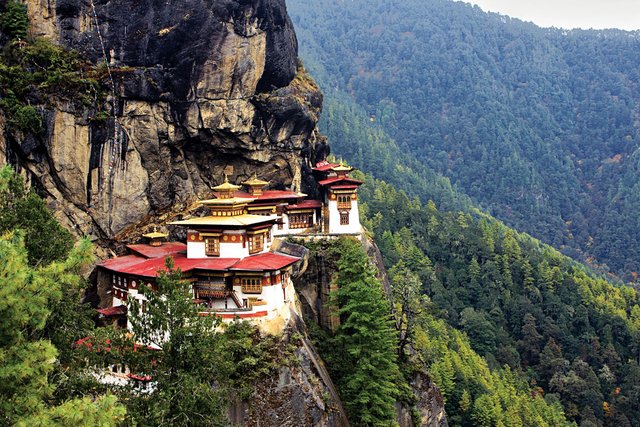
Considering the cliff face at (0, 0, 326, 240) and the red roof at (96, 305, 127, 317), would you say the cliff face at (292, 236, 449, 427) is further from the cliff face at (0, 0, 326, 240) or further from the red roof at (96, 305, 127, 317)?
the red roof at (96, 305, 127, 317)

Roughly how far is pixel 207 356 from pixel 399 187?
409 feet

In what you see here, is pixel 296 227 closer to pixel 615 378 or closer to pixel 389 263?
pixel 389 263

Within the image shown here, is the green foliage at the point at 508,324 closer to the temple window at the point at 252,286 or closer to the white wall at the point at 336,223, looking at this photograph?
the white wall at the point at 336,223

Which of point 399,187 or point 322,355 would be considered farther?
point 399,187

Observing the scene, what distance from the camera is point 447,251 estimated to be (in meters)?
87.8

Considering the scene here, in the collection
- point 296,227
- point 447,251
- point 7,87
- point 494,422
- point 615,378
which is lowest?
point 615,378

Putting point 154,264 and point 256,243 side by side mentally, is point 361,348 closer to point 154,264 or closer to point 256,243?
point 256,243

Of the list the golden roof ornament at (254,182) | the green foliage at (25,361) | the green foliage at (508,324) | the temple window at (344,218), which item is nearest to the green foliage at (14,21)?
the golden roof ornament at (254,182)

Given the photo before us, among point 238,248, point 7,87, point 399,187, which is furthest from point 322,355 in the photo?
point 399,187

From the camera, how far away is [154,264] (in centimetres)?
2900

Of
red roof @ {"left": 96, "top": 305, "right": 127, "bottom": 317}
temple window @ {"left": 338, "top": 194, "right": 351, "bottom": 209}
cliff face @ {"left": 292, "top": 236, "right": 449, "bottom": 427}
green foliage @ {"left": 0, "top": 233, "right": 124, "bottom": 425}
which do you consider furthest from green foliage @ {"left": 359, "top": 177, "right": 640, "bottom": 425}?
green foliage @ {"left": 0, "top": 233, "right": 124, "bottom": 425}

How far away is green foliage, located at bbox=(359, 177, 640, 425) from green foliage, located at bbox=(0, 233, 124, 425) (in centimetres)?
4067

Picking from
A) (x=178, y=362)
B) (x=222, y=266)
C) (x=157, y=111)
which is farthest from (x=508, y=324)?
(x=178, y=362)

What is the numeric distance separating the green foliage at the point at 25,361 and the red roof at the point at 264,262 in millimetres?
13638
